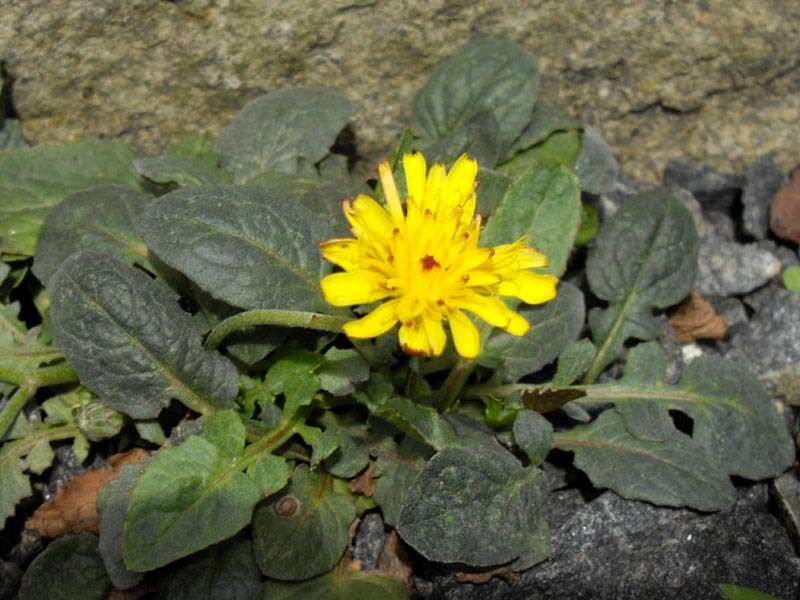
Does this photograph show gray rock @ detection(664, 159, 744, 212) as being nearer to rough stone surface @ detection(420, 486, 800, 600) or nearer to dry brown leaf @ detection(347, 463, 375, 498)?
rough stone surface @ detection(420, 486, 800, 600)

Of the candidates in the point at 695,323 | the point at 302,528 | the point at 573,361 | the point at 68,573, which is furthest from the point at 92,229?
the point at 695,323

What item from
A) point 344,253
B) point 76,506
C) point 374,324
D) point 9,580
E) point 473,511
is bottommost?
point 9,580

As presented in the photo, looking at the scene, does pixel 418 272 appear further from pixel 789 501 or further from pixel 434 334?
pixel 789 501

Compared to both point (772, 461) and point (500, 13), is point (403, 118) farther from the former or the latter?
point (772, 461)

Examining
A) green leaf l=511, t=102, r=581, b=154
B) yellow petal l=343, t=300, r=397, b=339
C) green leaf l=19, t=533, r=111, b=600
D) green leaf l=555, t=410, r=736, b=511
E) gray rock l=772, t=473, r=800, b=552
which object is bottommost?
gray rock l=772, t=473, r=800, b=552

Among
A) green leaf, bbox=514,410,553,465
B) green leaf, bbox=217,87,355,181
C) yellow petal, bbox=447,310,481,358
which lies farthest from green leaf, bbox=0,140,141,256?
green leaf, bbox=514,410,553,465
